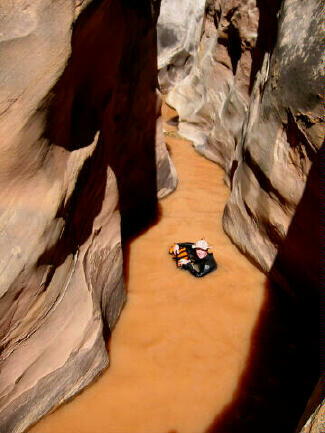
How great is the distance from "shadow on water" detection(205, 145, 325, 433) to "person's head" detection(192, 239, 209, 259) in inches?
30.6

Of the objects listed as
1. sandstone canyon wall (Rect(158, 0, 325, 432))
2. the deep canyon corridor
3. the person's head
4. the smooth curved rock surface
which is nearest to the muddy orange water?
the deep canyon corridor

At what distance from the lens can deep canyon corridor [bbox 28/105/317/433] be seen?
2646mm

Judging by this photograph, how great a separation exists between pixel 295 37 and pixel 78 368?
372 cm

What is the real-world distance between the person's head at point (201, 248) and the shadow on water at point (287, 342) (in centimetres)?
78

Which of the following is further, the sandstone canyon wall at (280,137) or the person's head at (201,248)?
the person's head at (201,248)

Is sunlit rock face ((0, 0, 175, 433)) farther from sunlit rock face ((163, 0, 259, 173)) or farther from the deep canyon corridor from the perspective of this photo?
sunlit rock face ((163, 0, 259, 173))

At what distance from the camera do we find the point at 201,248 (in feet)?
12.9

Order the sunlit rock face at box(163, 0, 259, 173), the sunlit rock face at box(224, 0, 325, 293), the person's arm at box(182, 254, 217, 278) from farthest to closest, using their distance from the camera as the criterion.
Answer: the sunlit rock face at box(163, 0, 259, 173)
the person's arm at box(182, 254, 217, 278)
the sunlit rock face at box(224, 0, 325, 293)

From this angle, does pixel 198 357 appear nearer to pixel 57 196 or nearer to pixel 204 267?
pixel 204 267

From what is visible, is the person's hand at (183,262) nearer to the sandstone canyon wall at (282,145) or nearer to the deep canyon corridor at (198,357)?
the deep canyon corridor at (198,357)

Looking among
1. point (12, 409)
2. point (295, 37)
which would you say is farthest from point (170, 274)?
point (295, 37)

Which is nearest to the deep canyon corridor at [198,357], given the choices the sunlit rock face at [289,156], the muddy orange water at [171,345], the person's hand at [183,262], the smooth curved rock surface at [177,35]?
the muddy orange water at [171,345]

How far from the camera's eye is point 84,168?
105 inches

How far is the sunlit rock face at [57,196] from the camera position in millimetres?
1984
